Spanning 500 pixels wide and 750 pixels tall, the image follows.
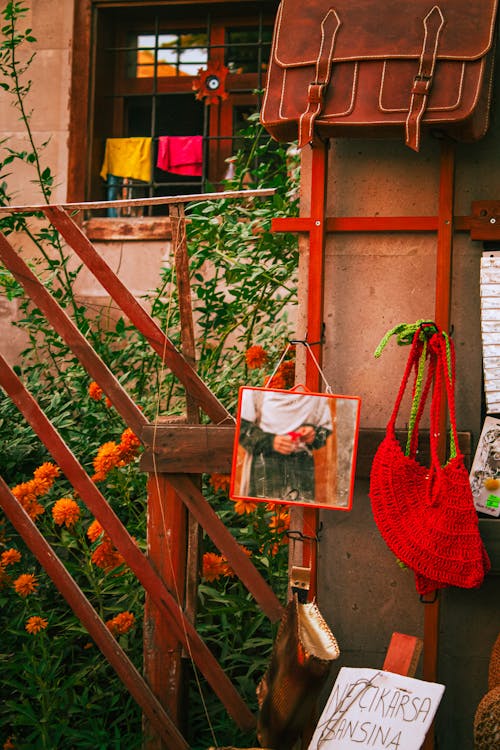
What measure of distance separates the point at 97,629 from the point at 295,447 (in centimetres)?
118

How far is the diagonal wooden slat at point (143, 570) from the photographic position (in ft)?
12.1

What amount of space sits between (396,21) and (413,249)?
0.80m

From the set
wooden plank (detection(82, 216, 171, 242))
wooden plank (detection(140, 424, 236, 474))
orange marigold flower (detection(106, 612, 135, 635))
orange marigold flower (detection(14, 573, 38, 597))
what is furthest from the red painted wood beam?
wooden plank (detection(82, 216, 171, 242))

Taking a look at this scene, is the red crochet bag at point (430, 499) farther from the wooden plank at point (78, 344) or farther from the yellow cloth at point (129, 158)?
the yellow cloth at point (129, 158)

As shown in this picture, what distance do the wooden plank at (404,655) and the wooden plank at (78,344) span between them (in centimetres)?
126

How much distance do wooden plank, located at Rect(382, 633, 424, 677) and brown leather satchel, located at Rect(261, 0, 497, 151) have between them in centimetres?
160

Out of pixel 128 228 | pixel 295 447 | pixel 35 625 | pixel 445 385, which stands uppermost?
pixel 128 228

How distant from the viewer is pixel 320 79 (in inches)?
133

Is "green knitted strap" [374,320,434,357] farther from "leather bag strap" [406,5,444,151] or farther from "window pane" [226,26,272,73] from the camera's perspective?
"window pane" [226,26,272,73]

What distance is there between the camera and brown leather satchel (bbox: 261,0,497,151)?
3260 mm

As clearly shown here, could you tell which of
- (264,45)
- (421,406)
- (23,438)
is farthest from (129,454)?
(264,45)

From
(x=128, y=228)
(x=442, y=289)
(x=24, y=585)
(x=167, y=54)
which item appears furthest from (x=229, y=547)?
(x=167, y=54)

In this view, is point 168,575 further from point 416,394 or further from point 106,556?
point 416,394

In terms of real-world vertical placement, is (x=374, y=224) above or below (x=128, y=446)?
above
